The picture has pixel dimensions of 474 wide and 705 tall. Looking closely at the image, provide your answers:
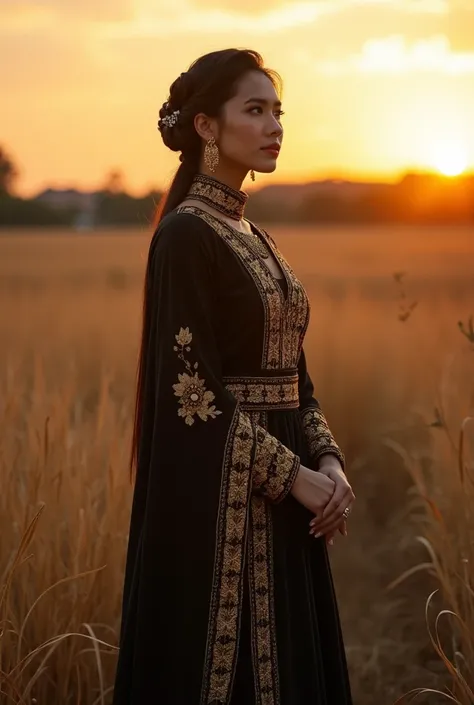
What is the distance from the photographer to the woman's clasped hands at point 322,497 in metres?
1.60

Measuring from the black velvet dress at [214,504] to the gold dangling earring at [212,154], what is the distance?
0.11 meters

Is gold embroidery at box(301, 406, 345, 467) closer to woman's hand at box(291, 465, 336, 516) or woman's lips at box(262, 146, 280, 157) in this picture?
woman's hand at box(291, 465, 336, 516)

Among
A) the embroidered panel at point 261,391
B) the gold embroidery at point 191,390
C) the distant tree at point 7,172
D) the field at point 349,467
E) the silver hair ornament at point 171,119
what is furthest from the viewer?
the distant tree at point 7,172

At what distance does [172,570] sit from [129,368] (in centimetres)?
437

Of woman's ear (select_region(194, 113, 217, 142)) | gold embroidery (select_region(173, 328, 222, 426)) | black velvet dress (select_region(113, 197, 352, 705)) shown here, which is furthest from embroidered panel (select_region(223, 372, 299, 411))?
woman's ear (select_region(194, 113, 217, 142))

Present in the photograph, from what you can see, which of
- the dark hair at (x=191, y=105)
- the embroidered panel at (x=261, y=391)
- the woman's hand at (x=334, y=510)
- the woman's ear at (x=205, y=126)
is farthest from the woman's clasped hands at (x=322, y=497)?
the woman's ear at (x=205, y=126)

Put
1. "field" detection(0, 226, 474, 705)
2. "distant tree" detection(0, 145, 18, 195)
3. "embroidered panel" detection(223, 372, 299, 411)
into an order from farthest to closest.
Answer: "distant tree" detection(0, 145, 18, 195) < "field" detection(0, 226, 474, 705) < "embroidered panel" detection(223, 372, 299, 411)

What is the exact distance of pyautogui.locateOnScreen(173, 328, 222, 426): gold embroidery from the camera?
1.55m

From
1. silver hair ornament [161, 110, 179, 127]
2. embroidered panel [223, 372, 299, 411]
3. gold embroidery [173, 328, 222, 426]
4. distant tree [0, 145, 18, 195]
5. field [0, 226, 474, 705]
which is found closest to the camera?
gold embroidery [173, 328, 222, 426]

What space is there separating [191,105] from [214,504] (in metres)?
0.71

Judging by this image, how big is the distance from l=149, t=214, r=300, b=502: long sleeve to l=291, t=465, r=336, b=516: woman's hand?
0.02 meters

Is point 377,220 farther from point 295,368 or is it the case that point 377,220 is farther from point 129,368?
point 295,368

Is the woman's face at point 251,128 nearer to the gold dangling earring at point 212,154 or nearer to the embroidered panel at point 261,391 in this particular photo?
the gold dangling earring at point 212,154

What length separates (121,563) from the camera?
246 centimetres
